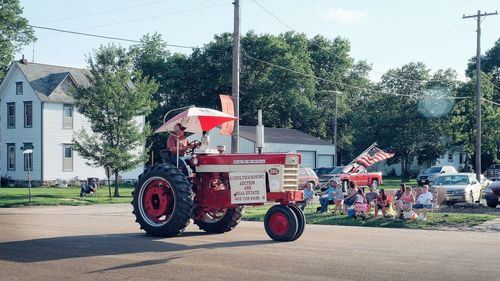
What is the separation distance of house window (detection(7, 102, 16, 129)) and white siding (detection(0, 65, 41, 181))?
0.30 meters

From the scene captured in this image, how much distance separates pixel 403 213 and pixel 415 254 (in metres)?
8.48

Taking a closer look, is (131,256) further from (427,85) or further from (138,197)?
(427,85)

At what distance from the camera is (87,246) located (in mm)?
13289

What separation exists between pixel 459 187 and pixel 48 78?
33.0 meters

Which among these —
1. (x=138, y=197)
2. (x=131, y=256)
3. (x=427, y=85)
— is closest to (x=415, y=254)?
(x=131, y=256)

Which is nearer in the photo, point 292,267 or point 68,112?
point 292,267

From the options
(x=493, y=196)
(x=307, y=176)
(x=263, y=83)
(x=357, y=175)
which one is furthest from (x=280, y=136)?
(x=493, y=196)

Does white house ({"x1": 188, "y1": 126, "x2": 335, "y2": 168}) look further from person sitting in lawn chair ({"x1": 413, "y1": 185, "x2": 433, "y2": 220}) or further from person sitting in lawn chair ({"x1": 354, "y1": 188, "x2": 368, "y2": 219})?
person sitting in lawn chair ({"x1": 413, "y1": 185, "x2": 433, "y2": 220})

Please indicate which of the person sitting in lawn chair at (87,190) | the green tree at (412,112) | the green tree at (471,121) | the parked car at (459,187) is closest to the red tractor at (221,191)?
the parked car at (459,187)

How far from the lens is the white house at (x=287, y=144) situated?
54625 millimetres

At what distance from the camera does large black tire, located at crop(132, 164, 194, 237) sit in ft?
46.1

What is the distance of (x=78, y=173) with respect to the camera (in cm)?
4922

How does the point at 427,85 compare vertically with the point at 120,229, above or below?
above

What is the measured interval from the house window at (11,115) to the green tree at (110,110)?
16.3m
